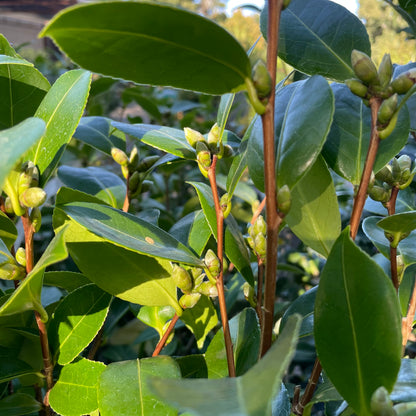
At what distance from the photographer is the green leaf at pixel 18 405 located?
0.64m

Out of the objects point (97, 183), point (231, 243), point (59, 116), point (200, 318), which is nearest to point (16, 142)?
point (59, 116)

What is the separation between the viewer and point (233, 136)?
847mm

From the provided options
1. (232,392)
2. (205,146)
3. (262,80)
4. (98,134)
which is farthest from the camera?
(98,134)

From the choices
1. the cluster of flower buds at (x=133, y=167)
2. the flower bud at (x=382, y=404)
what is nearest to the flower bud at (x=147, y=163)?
the cluster of flower buds at (x=133, y=167)

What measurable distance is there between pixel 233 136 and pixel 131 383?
0.46 metres

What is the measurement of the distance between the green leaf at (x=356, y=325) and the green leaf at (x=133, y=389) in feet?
0.61

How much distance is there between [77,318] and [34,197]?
202 mm

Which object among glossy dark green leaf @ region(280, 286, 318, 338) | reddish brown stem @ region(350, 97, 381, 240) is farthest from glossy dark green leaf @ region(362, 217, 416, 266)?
reddish brown stem @ region(350, 97, 381, 240)

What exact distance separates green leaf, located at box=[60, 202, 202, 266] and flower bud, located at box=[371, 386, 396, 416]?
22 cm

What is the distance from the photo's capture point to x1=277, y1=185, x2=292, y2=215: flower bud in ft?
1.55

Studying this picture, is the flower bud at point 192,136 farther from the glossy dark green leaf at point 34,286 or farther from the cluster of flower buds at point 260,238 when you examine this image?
the glossy dark green leaf at point 34,286

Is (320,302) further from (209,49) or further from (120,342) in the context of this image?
(120,342)

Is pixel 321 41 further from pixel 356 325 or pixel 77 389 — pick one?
pixel 77 389

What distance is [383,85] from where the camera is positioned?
499 mm
